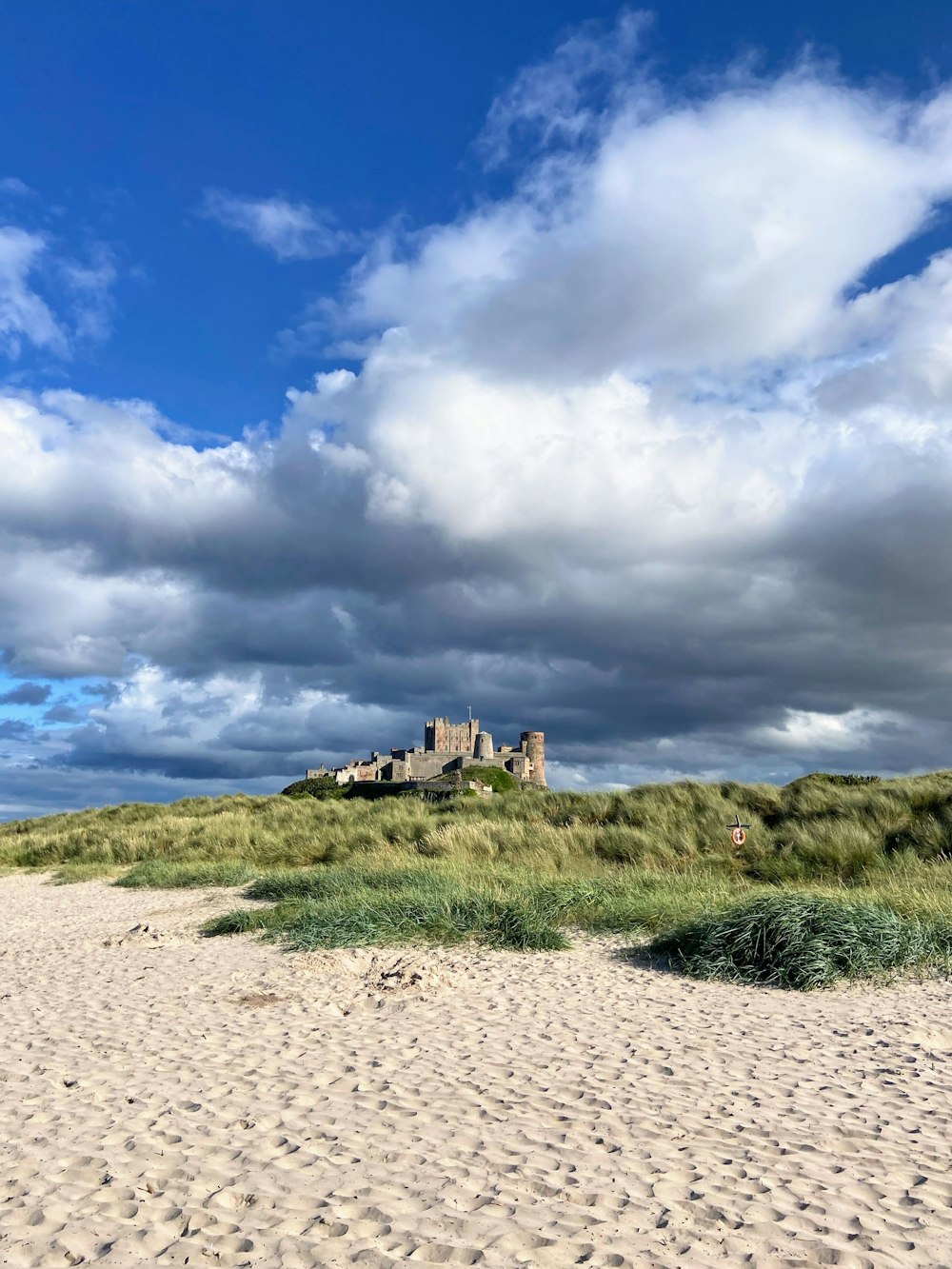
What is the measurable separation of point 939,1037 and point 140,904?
13801 mm

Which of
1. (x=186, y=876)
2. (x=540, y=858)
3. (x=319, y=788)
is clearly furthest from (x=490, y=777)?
(x=540, y=858)

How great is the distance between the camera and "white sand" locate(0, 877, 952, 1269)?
4035 millimetres

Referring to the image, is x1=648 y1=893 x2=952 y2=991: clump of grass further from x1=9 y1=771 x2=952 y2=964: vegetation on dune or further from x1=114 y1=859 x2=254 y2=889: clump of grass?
x1=114 y1=859 x2=254 y2=889: clump of grass

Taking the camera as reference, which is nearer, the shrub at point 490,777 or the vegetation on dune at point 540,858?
the vegetation on dune at point 540,858

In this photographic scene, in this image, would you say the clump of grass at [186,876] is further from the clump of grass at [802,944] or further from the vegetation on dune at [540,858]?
the clump of grass at [802,944]

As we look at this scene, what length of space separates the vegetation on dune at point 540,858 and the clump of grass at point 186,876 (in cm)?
5

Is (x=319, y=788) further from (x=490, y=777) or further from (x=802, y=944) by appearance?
(x=802, y=944)

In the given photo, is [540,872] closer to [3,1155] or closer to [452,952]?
[452,952]

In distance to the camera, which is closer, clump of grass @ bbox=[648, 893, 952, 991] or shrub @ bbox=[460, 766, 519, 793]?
clump of grass @ bbox=[648, 893, 952, 991]

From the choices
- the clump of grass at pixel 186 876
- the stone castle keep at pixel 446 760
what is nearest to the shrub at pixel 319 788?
the stone castle keep at pixel 446 760

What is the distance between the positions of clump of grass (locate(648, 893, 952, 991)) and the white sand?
47cm

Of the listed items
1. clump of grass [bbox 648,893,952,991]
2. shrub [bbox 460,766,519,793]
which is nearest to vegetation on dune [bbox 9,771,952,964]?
clump of grass [bbox 648,893,952,991]

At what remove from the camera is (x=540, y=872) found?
1653 centimetres

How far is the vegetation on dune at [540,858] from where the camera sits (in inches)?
467
